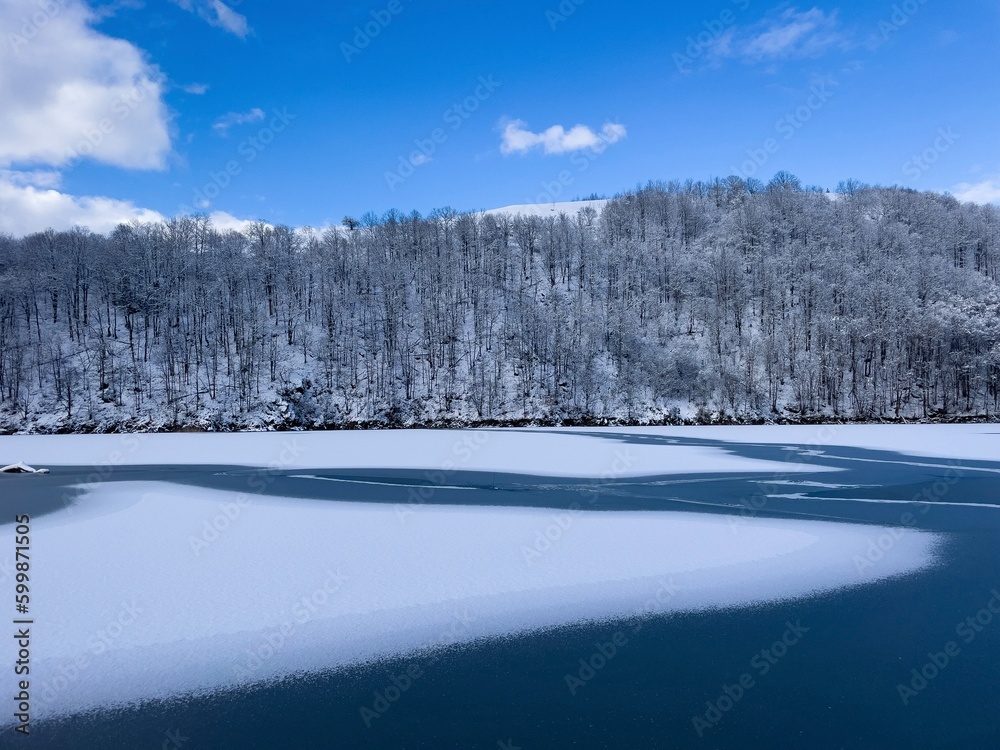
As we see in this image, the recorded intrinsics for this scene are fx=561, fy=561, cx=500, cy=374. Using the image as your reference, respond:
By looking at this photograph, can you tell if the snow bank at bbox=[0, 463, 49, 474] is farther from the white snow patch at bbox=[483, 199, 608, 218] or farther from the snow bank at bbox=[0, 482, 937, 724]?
the white snow patch at bbox=[483, 199, 608, 218]

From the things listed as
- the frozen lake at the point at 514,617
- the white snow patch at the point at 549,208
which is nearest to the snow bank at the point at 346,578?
the frozen lake at the point at 514,617

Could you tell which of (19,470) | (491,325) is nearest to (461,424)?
(491,325)

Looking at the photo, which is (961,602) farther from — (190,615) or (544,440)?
(544,440)

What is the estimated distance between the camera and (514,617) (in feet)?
23.4

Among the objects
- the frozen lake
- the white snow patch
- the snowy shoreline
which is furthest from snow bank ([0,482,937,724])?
the white snow patch

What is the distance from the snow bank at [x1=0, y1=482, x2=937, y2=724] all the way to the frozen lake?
0.04 meters

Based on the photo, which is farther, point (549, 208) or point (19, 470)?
point (549, 208)

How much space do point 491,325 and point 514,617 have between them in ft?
175

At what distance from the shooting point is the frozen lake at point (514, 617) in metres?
4.89

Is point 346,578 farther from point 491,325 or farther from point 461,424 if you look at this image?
point 491,325

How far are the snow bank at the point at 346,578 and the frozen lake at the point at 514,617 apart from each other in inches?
1.8

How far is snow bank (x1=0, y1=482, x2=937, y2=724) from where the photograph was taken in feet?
19.8

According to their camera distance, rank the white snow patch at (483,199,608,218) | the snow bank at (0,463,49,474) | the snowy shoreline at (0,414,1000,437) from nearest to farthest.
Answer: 1. the snow bank at (0,463,49,474)
2. the snowy shoreline at (0,414,1000,437)
3. the white snow patch at (483,199,608,218)

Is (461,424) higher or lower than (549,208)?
lower
